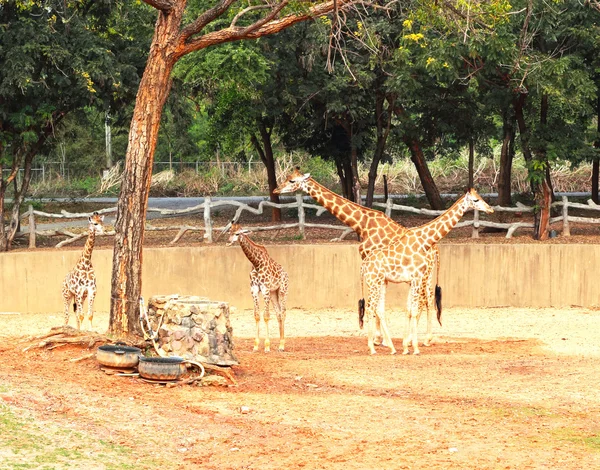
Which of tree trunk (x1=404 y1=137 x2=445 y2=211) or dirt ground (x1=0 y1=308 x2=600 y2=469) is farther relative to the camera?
tree trunk (x1=404 y1=137 x2=445 y2=211)

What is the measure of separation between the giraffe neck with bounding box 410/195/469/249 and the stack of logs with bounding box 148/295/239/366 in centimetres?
422

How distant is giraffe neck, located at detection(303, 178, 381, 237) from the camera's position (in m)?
17.1

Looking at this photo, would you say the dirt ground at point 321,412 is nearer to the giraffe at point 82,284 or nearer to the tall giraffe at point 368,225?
the tall giraffe at point 368,225

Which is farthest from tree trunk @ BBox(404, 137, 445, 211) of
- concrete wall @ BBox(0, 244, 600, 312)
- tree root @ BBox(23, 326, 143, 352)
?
tree root @ BBox(23, 326, 143, 352)

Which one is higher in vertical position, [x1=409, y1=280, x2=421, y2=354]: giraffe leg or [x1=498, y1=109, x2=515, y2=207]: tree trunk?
[x1=498, y1=109, x2=515, y2=207]: tree trunk

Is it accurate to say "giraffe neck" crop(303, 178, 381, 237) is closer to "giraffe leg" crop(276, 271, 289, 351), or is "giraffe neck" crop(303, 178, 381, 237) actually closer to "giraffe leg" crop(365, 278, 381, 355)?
"giraffe leg" crop(365, 278, 381, 355)

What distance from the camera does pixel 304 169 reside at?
4512 centimetres

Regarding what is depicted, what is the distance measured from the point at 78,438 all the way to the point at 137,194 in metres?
5.22

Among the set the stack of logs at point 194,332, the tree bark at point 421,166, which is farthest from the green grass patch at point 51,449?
the tree bark at point 421,166

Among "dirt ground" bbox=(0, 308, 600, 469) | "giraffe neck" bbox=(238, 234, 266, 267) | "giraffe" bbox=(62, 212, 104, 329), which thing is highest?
"giraffe neck" bbox=(238, 234, 266, 267)

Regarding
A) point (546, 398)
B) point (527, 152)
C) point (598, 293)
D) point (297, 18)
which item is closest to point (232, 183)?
point (527, 152)

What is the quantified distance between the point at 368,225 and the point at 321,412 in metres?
5.75

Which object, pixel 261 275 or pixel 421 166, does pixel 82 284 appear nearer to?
pixel 261 275

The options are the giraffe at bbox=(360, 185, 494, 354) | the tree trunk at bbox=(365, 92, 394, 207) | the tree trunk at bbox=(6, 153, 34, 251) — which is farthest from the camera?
the tree trunk at bbox=(365, 92, 394, 207)
